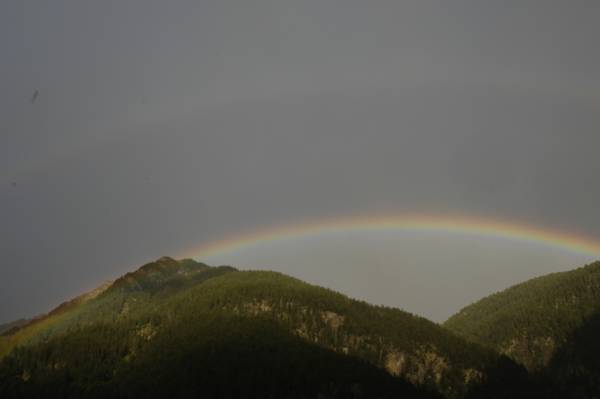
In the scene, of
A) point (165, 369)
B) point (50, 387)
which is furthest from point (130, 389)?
point (50, 387)

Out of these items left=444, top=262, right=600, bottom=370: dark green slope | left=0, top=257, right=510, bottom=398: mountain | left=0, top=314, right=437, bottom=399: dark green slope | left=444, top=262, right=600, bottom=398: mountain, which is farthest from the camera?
left=444, top=262, right=600, bottom=370: dark green slope

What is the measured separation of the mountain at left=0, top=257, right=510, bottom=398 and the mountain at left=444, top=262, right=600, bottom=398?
1748cm

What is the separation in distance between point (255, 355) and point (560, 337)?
112 m

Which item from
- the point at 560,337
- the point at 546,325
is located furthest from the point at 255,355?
the point at 546,325

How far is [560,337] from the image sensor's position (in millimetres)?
170125

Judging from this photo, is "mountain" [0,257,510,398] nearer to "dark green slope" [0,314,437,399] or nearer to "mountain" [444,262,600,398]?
"dark green slope" [0,314,437,399]

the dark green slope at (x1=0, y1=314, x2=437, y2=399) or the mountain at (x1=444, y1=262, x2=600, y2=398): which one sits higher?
the mountain at (x1=444, y1=262, x2=600, y2=398)

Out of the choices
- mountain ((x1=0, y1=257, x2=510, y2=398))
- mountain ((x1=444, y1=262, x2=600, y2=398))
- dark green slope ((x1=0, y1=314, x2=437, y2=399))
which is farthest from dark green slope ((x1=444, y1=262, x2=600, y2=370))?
dark green slope ((x1=0, y1=314, x2=437, y2=399))

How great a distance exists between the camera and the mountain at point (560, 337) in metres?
150

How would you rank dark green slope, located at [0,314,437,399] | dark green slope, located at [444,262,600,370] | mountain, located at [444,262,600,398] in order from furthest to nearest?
1. dark green slope, located at [444,262,600,370]
2. mountain, located at [444,262,600,398]
3. dark green slope, located at [0,314,437,399]

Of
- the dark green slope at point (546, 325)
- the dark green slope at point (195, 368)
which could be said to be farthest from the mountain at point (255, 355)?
the dark green slope at point (546, 325)

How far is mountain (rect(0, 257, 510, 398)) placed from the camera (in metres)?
119

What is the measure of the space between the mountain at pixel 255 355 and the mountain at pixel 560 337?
57.4 feet

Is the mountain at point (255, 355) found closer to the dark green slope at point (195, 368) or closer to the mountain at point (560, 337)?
the dark green slope at point (195, 368)
